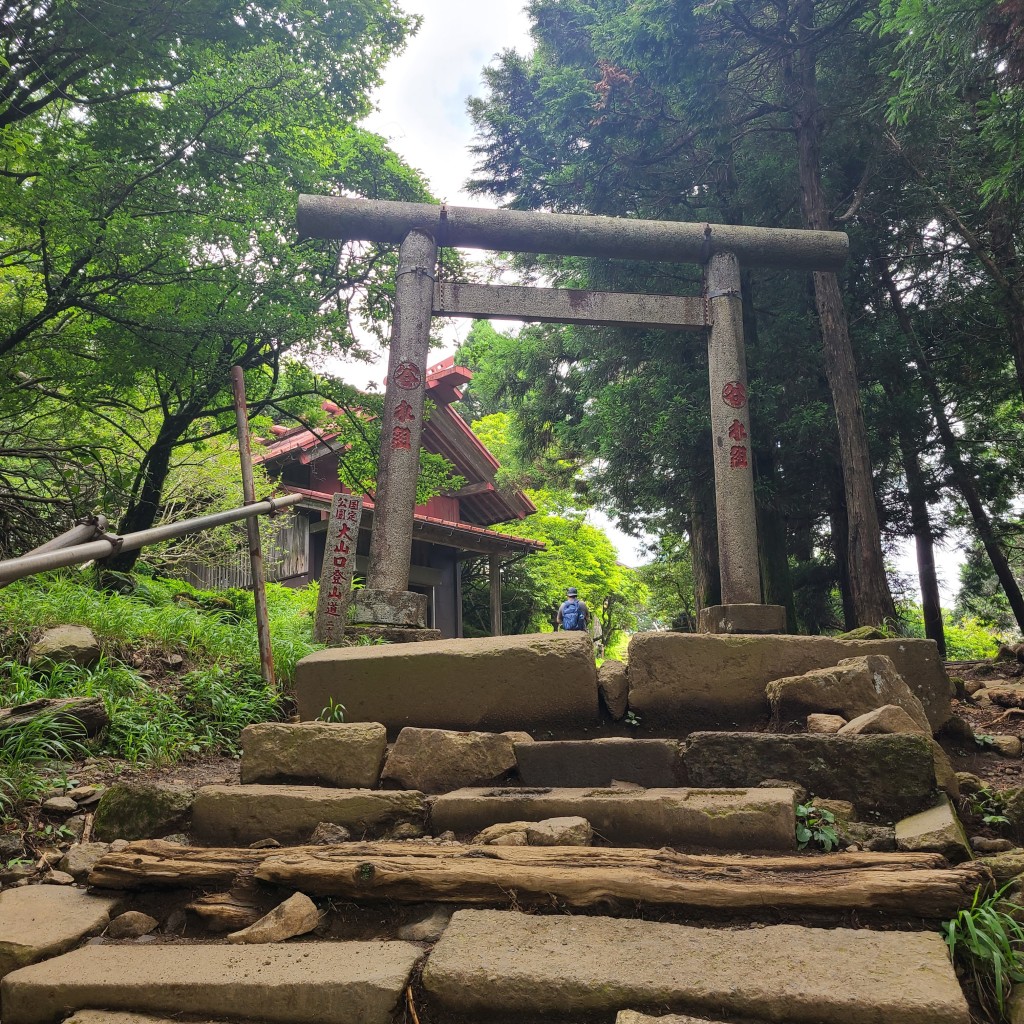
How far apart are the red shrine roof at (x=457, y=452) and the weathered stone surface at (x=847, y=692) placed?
10571 millimetres

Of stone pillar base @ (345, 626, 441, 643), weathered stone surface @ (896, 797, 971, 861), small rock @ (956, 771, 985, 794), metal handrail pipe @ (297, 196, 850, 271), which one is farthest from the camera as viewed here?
metal handrail pipe @ (297, 196, 850, 271)

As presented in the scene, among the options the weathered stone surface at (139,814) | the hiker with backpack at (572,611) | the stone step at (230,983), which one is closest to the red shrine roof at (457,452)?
the hiker with backpack at (572,611)

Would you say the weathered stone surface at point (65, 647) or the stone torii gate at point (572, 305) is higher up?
the stone torii gate at point (572, 305)

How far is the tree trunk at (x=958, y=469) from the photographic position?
1040cm

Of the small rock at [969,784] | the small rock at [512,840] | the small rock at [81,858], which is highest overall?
the small rock at [969,784]

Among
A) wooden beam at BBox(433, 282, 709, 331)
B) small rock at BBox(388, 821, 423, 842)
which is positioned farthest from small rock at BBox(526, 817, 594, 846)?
wooden beam at BBox(433, 282, 709, 331)

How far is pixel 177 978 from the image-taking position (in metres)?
2.07

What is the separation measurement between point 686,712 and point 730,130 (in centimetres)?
959

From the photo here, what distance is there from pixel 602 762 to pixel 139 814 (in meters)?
1.92

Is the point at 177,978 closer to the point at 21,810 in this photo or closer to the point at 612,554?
the point at 21,810

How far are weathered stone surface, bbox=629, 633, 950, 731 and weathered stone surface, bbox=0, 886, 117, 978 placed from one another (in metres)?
2.48

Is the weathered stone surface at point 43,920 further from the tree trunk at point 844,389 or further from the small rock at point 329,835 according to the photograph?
the tree trunk at point 844,389

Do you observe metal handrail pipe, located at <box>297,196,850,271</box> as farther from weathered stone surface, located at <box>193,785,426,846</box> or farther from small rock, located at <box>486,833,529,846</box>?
small rock, located at <box>486,833,529,846</box>

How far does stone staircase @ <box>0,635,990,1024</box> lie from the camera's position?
6.27 feet
